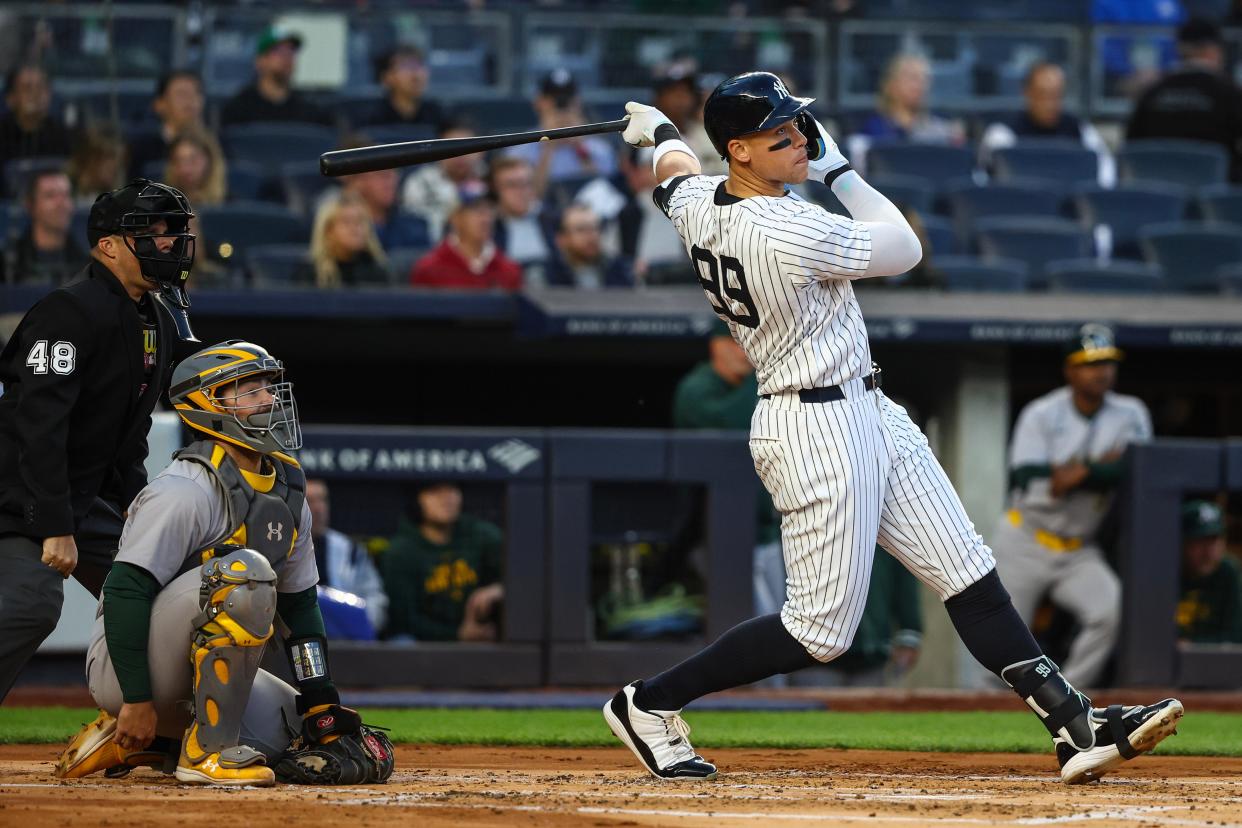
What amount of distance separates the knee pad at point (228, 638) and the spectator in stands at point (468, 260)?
4217 millimetres

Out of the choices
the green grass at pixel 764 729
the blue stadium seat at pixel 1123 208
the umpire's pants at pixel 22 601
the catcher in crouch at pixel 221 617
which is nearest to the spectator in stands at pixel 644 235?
the blue stadium seat at pixel 1123 208

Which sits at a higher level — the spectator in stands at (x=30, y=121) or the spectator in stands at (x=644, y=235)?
the spectator in stands at (x=30, y=121)

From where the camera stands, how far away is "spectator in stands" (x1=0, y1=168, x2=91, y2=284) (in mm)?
7477

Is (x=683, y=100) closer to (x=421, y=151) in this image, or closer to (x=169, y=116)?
(x=169, y=116)

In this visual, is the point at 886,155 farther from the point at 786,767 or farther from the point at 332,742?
the point at 332,742

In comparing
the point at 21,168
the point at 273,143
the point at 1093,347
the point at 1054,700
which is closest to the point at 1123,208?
the point at 1093,347

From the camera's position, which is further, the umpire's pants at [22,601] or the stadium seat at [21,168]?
the stadium seat at [21,168]

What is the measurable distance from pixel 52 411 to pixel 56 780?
0.80 metres

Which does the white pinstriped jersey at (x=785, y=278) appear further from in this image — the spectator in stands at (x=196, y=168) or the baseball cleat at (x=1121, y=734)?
the spectator in stands at (x=196, y=168)

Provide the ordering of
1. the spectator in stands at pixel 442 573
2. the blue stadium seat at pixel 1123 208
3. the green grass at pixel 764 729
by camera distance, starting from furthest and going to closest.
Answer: the blue stadium seat at pixel 1123 208 < the spectator in stands at pixel 442 573 < the green grass at pixel 764 729

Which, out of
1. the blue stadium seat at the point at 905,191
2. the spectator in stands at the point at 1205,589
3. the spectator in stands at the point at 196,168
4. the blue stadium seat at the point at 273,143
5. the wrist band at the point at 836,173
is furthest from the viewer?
the blue stadium seat at the point at 273,143

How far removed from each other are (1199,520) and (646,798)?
4.26 m

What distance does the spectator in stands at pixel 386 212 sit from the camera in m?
8.33

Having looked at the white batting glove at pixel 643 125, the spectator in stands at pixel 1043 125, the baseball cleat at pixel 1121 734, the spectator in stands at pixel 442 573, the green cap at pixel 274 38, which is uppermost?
the green cap at pixel 274 38
